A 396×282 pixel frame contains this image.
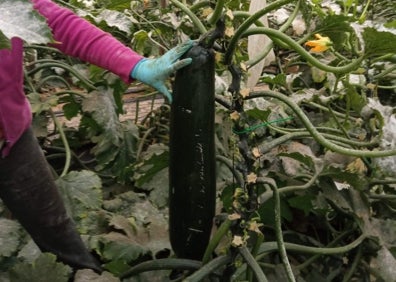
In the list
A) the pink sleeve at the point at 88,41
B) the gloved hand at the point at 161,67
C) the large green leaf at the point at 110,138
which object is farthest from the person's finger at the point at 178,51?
the large green leaf at the point at 110,138

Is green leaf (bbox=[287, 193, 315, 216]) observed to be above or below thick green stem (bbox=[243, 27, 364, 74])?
below

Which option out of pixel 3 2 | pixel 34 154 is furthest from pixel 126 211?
pixel 3 2

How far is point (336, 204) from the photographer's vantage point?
106cm

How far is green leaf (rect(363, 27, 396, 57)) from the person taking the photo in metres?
0.73

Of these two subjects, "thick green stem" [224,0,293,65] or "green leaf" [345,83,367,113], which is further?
"green leaf" [345,83,367,113]

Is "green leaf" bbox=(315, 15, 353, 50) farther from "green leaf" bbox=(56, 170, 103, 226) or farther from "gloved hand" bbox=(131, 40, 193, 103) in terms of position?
"green leaf" bbox=(56, 170, 103, 226)

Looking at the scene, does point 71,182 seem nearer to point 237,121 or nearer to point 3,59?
point 3,59

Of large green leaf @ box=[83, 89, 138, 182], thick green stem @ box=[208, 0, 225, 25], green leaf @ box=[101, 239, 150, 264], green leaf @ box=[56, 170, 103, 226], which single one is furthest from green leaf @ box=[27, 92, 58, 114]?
thick green stem @ box=[208, 0, 225, 25]

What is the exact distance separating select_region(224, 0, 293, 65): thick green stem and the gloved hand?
6cm

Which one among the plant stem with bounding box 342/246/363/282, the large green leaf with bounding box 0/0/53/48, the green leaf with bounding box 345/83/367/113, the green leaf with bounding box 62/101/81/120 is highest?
the large green leaf with bounding box 0/0/53/48

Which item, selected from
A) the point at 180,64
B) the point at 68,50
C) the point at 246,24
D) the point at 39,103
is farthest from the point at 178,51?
the point at 39,103

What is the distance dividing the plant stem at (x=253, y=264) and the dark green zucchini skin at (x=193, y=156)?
4.5 inches

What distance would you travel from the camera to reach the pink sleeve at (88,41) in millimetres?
1034

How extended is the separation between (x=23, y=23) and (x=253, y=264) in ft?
1.64
